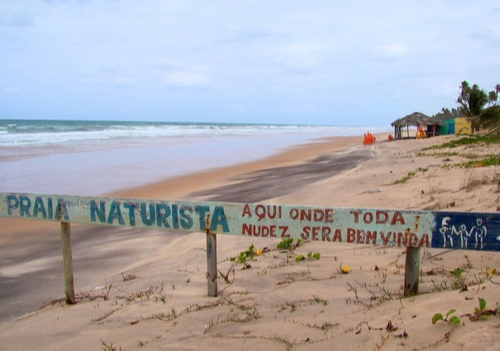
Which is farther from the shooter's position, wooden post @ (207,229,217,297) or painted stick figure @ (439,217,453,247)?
wooden post @ (207,229,217,297)

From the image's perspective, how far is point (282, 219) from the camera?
11.5 ft

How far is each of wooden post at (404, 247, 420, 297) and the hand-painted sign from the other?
0.30 ft

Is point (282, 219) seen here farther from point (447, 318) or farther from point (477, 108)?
point (477, 108)

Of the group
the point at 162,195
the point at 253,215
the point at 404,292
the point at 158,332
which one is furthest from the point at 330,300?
the point at 162,195

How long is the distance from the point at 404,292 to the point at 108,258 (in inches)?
173

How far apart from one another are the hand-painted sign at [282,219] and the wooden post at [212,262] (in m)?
0.12

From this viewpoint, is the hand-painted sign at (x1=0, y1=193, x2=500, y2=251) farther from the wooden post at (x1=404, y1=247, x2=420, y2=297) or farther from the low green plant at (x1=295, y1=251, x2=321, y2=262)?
the low green plant at (x1=295, y1=251, x2=321, y2=262)

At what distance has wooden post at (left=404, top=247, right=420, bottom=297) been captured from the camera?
328cm

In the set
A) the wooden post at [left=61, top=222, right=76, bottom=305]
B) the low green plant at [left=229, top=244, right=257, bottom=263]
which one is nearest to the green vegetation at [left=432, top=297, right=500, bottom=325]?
the low green plant at [left=229, top=244, right=257, bottom=263]

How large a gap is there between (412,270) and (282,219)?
3.23 feet

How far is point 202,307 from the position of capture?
3.63 meters

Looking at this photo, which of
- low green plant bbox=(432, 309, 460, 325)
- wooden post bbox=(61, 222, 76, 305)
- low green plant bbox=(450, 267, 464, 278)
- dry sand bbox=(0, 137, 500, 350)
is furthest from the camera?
wooden post bbox=(61, 222, 76, 305)

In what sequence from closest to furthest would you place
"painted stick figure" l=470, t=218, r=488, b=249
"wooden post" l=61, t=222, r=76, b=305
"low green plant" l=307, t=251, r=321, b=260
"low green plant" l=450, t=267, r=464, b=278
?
"painted stick figure" l=470, t=218, r=488, b=249 < "low green plant" l=450, t=267, r=464, b=278 < "wooden post" l=61, t=222, r=76, b=305 < "low green plant" l=307, t=251, r=321, b=260

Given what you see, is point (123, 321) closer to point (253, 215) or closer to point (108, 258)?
point (253, 215)
